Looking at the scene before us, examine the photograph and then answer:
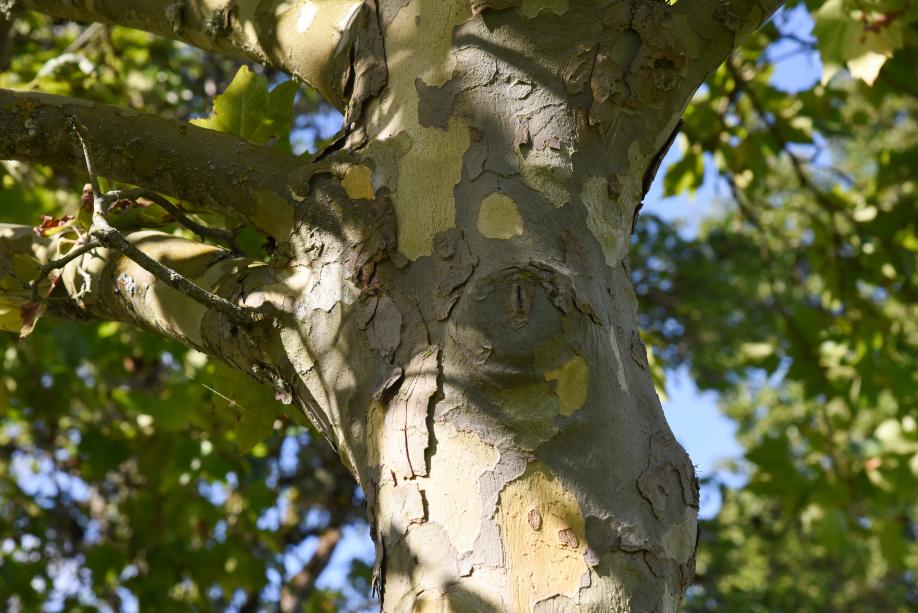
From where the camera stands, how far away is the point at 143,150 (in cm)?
138

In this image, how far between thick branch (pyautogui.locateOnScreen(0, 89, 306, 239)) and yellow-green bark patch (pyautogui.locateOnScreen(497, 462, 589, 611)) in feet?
1.95

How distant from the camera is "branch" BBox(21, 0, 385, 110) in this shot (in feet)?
4.53

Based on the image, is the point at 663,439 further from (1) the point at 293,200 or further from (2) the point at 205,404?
(2) the point at 205,404

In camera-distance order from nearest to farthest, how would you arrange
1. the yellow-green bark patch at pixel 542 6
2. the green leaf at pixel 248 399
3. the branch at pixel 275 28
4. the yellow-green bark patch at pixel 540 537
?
the yellow-green bark patch at pixel 540 537
the yellow-green bark patch at pixel 542 6
the branch at pixel 275 28
the green leaf at pixel 248 399

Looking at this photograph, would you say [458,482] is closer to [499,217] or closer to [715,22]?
[499,217]

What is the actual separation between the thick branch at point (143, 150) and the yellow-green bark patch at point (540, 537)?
59 centimetres

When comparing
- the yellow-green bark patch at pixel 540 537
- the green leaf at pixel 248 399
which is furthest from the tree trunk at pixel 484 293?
the green leaf at pixel 248 399

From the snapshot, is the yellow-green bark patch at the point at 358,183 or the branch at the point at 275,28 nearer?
the yellow-green bark patch at the point at 358,183

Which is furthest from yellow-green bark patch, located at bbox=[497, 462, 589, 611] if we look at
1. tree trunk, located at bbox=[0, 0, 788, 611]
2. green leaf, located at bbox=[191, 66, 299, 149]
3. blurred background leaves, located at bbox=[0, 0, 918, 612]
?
blurred background leaves, located at bbox=[0, 0, 918, 612]

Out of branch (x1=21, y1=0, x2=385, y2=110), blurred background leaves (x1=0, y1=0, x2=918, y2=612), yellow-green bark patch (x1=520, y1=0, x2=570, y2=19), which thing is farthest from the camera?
blurred background leaves (x1=0, y1=0, x2=918, y2=612)

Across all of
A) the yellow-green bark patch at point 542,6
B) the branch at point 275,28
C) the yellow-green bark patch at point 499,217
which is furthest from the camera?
the branch at point 275,28

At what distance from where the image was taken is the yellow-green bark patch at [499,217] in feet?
3.64

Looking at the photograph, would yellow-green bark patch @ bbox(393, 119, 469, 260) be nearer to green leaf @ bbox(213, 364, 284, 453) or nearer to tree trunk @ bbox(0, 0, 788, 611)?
tree trunk @ bbox(0, 0, 788, 611)

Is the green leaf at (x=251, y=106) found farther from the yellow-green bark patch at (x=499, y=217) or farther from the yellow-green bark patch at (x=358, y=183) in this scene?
the yellow-green bark patch at (x=499, y=217)
